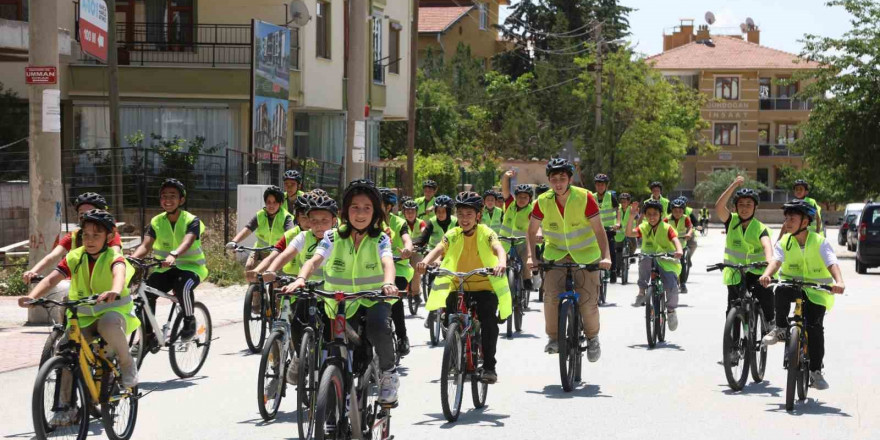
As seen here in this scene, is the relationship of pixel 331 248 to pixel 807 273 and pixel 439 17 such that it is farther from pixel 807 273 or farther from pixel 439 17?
pixel 439 17

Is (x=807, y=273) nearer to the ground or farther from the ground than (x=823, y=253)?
nearer to the ground

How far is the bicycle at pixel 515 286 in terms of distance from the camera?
15.5m

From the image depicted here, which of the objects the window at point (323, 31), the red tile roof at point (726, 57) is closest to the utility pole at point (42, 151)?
the window at point (323, 31)

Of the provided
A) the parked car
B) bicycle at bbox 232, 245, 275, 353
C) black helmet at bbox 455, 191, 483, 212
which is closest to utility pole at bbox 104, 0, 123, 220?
bicycle at bbox 232, 245, 275, 353

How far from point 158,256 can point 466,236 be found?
3.09 meters

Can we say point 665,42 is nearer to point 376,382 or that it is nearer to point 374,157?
point 374,157

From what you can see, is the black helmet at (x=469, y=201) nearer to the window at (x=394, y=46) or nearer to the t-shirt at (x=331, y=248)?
the t-shirt at (x=331, y=248)

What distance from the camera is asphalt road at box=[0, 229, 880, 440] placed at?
30.2 feet

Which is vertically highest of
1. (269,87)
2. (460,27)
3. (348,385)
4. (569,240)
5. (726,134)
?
(460,27)

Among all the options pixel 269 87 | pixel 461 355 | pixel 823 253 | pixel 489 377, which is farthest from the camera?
pixel 269 87

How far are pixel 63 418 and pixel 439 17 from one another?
240ft

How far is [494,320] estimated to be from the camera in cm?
1022

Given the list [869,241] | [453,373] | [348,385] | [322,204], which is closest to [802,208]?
[453,373]

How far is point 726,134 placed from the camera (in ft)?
303
